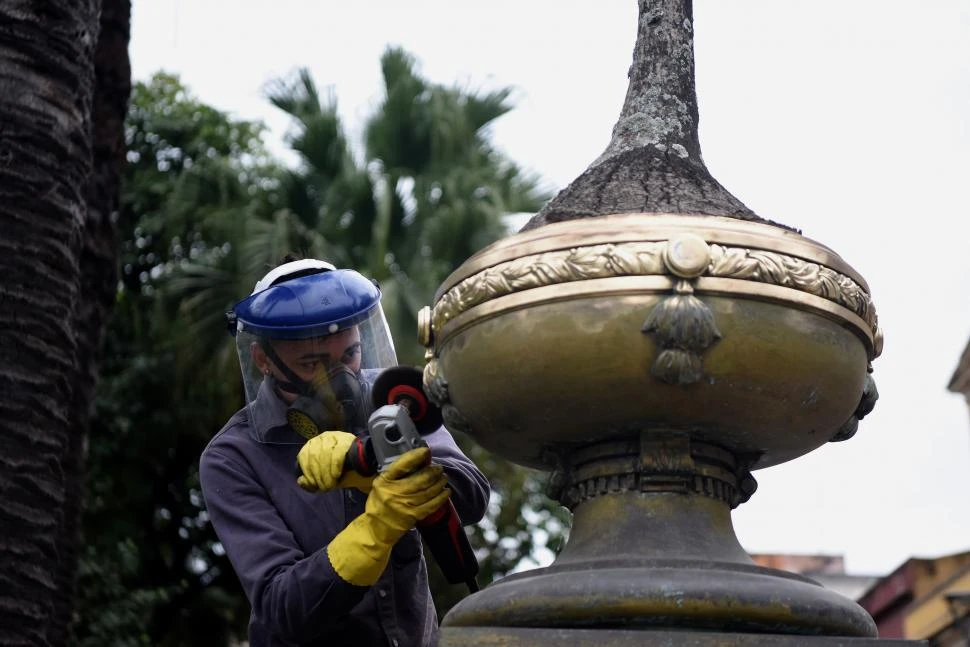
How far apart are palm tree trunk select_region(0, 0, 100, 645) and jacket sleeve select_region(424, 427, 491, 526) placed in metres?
1.60

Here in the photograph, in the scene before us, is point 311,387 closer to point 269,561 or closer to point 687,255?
point 269,561

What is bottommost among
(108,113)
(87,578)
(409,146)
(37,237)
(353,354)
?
(87,578)

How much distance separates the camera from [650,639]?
8.66ft

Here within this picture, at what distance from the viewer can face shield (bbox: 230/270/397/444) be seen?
3.59 meters

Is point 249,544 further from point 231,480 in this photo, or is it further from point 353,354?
point 353,354

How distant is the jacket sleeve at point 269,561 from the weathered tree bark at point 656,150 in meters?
0.89

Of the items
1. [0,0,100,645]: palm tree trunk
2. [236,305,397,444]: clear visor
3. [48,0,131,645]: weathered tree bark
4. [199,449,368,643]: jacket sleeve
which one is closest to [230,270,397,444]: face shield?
[236,305,397,444]: clear visor

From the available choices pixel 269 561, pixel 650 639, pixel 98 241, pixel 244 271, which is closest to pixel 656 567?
pixel 650 639

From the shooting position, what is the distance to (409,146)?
16.0 meters

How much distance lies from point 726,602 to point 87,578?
9942mm

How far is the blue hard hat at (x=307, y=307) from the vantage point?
3574 millimetres

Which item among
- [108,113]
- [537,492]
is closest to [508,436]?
[108,113]

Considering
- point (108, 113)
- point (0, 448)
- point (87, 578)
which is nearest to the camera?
point (0, 448)

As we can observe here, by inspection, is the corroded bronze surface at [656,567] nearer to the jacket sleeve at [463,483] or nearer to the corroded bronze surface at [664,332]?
the corroded bronze surface at [664,332]
